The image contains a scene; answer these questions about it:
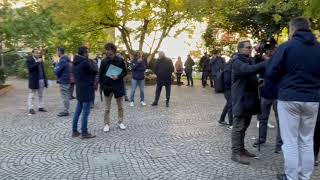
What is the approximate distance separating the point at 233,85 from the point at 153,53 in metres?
16.6

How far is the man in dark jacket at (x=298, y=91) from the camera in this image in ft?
16.7

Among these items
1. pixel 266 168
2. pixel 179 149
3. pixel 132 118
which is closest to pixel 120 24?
pixel 132 118

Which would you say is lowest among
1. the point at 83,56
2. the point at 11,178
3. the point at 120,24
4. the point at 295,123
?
the point at 11,178

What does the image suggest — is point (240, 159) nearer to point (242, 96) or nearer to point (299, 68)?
point (242, 96)

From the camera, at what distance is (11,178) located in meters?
5.91

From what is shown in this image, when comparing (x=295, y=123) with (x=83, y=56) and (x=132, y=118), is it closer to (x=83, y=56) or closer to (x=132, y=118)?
(x=83, y=56)

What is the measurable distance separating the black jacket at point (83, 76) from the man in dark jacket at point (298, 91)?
394 centimetres

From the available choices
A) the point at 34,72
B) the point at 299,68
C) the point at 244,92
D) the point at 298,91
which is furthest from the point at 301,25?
the point at 34,72

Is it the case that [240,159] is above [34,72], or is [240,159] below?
below

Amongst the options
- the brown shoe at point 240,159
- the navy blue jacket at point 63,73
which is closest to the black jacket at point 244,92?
the brown shoe at point 240,159

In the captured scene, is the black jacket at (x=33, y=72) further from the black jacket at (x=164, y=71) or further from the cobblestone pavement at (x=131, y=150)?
the black jacket at (x=164, y=71)

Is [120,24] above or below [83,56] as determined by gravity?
above

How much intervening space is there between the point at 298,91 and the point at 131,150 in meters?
3.23

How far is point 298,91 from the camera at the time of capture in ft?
16.7
